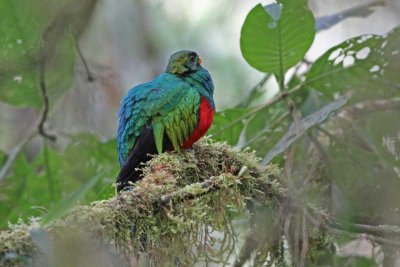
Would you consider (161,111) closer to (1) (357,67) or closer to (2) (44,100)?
(2) (44,100)

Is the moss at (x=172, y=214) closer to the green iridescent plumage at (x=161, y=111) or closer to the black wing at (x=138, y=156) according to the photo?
the black wing at (x=138, y=156)

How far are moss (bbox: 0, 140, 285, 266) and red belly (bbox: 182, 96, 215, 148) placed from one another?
1.04ft

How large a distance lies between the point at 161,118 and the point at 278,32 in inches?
32.5

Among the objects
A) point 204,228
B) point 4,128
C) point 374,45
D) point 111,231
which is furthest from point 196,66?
point 4,128

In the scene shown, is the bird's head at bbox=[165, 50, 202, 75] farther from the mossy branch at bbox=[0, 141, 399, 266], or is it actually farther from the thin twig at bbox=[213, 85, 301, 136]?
the mossy branch at bbox=[0, 141, 399, 266]

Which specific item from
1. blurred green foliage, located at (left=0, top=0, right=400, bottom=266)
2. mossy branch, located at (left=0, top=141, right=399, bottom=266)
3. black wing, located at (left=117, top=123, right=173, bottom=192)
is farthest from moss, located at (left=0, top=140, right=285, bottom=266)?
blurred green foliage, located at (left=0, top=0, right=400, bottom=266)

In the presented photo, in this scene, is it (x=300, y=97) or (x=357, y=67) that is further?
(x=300, y=97)

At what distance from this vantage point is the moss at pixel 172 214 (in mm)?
2434

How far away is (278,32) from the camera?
13.0ft

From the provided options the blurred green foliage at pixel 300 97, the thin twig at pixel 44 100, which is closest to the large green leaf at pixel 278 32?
the blurred green foliage at pixel 300 97

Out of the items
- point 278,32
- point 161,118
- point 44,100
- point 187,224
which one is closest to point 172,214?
point 187,224

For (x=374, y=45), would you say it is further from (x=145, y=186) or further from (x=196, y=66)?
(x=145, y=186)

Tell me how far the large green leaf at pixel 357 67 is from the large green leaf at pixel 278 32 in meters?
0.29

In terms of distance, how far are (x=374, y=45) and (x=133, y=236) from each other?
88.0 inches
